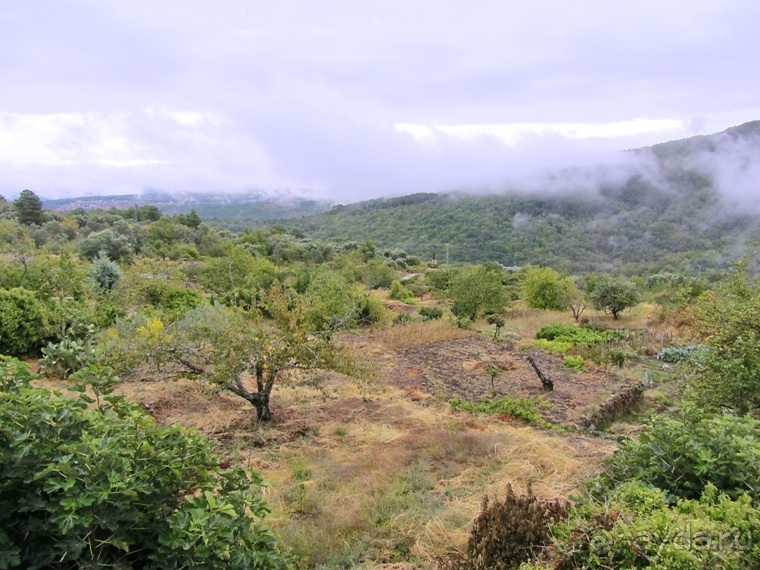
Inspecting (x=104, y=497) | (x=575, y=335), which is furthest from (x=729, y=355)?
(x=575, y=335)

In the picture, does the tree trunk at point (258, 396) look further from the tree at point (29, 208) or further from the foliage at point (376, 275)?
the tree at point (29, 208)

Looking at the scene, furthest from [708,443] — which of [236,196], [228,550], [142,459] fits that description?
[236,196]

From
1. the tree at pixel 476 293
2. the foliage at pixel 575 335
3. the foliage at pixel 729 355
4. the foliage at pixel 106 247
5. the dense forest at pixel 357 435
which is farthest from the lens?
the foliage at pixel 106 247

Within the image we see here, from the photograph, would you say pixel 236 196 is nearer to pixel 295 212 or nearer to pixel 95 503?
pixel 295 212

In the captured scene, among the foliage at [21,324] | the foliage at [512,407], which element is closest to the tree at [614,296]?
the foliage at [512,407]

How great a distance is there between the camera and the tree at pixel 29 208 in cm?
3663

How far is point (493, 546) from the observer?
10.1 ft

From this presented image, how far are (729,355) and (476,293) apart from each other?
1324 centimetres

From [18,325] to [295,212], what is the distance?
462ft

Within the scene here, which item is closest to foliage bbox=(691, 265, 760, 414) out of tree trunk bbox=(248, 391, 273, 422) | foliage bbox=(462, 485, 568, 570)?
foliage bbox=(462, 485, 568, 570)

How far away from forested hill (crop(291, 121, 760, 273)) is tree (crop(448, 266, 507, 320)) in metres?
50.1

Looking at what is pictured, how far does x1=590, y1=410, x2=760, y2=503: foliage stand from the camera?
2.99 metres

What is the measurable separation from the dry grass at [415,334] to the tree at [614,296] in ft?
28.2

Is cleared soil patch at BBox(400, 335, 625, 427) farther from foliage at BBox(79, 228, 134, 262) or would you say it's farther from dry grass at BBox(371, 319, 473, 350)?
foliage at BBox(79, 228, 134, 262)
